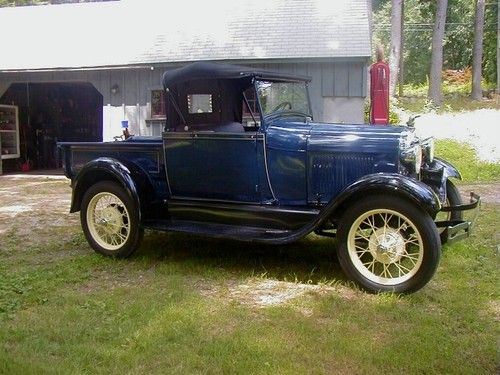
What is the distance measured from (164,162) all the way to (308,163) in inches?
58.9

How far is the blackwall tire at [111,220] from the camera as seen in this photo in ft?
18.1

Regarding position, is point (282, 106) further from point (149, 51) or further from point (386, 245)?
point (149, 51)

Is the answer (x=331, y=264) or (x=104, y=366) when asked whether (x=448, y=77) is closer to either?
(x=331, y=264)

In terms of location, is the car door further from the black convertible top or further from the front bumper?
the front bumper

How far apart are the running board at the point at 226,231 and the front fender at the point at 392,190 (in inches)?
21.5

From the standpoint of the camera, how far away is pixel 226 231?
5156 mm

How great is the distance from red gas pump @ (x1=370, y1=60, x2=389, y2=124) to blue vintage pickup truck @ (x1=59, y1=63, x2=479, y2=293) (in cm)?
→ 420

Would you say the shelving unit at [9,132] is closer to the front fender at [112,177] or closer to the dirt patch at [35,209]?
the dirt patch at [35,209]

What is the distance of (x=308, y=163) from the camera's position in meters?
4.89

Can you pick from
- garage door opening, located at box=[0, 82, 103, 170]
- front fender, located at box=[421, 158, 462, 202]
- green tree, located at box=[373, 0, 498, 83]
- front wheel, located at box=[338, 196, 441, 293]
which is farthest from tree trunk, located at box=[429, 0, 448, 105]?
front wheel, located at box=[338, 196, 441, 293]

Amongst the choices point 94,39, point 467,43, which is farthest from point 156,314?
point 467,43

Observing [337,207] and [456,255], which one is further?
[456,255]

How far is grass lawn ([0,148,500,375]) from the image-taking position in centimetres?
327

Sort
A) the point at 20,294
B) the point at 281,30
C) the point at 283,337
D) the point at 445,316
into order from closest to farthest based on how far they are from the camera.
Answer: the point at 283,337 < the point at 445,316 < the point at 20,294 < the point at 281,30
